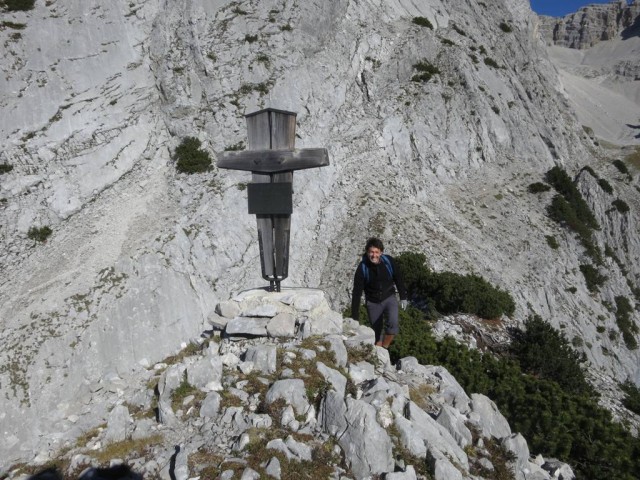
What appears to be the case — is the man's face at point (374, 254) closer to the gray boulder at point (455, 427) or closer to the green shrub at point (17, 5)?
the gray boulder at point (455, 427)

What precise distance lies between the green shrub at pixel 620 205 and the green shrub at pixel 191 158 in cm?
3346

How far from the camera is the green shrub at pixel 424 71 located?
33156 mm

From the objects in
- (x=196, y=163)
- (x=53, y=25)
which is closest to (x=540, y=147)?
(x=196, y=163)

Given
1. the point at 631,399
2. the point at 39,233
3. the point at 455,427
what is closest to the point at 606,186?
the point at 631,399

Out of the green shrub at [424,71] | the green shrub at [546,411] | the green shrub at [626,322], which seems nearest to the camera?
the green shrub at [546,411]

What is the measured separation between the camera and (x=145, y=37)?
29.3m

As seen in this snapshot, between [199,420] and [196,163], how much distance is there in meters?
21.2

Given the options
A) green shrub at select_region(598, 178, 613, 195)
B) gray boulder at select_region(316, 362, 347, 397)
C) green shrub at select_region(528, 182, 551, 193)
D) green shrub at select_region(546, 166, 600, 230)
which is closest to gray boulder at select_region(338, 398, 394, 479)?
gray boulder at select_region(316, 362, 347, 397)

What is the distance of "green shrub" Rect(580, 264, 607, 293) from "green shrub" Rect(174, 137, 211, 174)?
26.5 m

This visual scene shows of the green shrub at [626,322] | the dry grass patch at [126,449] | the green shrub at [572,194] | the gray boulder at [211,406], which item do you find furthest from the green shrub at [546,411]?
the green shrub at [572,194]

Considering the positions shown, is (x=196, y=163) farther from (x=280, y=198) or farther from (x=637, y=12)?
(x=637, y=12)

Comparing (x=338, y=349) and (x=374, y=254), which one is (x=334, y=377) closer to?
(x=338, y=349)

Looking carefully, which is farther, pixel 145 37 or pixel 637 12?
pixel 637 12

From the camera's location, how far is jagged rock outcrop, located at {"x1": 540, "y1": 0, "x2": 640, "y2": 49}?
12406 cm
